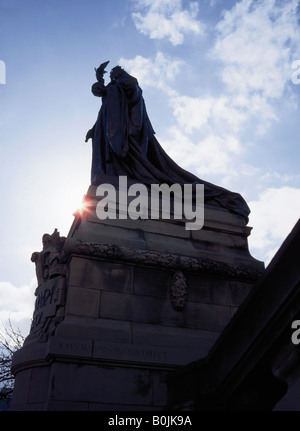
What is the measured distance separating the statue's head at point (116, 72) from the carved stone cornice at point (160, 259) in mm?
5691

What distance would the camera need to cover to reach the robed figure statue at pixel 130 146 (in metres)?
10.1

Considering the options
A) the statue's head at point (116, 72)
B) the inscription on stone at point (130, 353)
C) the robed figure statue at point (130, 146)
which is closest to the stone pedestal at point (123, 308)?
the inscription on stone at point (130, 353)

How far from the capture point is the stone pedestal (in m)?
6.59

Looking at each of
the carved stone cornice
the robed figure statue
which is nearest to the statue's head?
the robed figure statue

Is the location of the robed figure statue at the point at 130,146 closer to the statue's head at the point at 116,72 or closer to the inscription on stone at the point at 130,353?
the statue's head at the point at 116,72

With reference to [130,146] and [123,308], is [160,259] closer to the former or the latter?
[123,308]

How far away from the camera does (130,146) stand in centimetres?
1048

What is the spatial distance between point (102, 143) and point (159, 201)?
245 centimetres

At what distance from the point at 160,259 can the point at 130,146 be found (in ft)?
11.6

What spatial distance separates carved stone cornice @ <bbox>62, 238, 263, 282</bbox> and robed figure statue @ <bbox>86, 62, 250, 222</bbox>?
1.89 m

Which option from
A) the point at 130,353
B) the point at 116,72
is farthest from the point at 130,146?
the point at 130,353

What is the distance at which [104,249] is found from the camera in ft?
25.1

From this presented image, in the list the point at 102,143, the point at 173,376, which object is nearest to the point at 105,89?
the point at 102,143

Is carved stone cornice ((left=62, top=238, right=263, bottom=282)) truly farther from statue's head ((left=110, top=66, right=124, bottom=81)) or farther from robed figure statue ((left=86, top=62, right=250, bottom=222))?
statue's head ((left=110, top=66, right=124, bottom=81))
